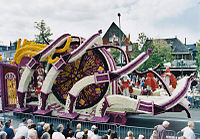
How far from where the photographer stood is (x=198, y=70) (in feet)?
106

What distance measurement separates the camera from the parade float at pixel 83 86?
981 cm

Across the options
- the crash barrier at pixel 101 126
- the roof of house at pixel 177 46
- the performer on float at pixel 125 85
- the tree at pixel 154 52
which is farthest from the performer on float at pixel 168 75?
the roof of house at pixel 177 46

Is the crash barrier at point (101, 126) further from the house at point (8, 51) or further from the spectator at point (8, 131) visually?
the house at point (8, 51)

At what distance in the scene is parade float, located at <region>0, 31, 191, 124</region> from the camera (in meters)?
9.81

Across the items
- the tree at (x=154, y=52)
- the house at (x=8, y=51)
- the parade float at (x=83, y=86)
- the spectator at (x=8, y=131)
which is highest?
the house at (x=8, y=51)

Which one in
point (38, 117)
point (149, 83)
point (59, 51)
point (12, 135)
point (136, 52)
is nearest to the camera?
point (12, 135)

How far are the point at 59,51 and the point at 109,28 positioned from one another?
34.5 meters

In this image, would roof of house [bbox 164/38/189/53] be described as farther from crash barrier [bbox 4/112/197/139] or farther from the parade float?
crash barrier [bbox 4/112/197/139]

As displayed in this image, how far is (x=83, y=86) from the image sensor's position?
10727 millimetres

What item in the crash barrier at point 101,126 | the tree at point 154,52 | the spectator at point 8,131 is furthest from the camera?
the tree at point 154,52

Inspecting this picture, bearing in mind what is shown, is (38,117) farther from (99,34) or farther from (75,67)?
(99,34)

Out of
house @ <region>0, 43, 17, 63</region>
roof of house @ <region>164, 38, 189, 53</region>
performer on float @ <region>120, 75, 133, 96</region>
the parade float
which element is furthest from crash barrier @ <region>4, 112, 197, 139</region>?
house @ <region>0, 43, 17, 63</region>

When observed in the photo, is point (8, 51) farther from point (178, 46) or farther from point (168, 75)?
point (168, 75)

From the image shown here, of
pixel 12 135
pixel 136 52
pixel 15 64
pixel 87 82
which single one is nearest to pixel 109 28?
pixel 136 52
